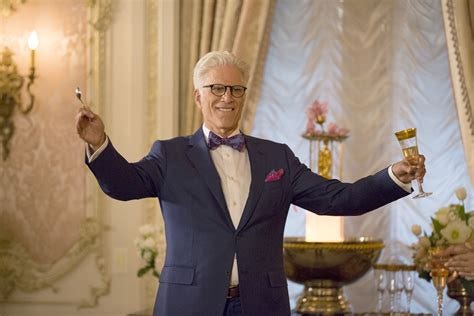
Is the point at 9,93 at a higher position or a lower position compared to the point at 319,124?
higher

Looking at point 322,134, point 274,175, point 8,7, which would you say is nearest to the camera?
point 274,175

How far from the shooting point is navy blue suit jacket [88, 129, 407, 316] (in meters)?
2.20

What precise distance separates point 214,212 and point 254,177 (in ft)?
0.49

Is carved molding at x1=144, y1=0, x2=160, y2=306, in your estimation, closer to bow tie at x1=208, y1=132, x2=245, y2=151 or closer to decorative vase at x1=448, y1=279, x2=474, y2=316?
decorative vase at x1=448, y1=279, x2=474, y2=316

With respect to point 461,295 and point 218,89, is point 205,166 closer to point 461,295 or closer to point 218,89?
point 218,89

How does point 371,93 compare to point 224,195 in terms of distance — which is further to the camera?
point 371,93

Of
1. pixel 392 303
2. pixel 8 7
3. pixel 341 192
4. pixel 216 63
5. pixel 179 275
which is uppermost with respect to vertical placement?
pixel 8 7

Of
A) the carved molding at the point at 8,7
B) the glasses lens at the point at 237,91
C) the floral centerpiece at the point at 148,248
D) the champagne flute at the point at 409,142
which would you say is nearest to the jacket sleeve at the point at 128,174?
the glasses lens at the point at 237,91

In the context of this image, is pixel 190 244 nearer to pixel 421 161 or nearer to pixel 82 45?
pixel 421 161

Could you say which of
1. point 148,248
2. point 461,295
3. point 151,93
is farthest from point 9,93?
point 461,295

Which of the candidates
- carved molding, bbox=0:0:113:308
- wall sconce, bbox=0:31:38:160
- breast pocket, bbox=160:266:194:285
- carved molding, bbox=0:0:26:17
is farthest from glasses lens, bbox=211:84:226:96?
carved molding, bbox=0:0:26:17

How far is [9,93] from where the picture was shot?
407cm

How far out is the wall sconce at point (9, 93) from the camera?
13.3 feet

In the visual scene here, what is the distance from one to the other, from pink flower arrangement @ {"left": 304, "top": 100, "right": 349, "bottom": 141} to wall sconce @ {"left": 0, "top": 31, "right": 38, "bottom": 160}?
130 cm
